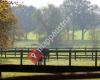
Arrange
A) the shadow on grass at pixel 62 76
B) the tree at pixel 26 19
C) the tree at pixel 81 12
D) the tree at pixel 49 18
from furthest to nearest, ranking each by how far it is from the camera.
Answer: the tree at pixel 81 12 < the tree at pixel 26 19 < the tree at pixel 49 18 < the shadow on grass at pixel 62 76

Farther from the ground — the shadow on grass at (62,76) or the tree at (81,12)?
the tree at (81,12)

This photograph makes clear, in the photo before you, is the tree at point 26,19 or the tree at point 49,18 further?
the tree at point 26,19

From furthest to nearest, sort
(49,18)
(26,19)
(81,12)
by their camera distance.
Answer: (81,12) < (26,19) < (49,18)

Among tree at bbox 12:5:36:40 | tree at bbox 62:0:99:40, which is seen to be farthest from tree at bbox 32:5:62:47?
tree at bbox 62:0:99:40

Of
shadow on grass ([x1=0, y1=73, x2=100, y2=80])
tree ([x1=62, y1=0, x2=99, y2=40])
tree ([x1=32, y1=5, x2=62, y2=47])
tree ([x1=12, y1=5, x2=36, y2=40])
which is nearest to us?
shadow on grass ([x1=0, y1=73, x2=100, y2=80])

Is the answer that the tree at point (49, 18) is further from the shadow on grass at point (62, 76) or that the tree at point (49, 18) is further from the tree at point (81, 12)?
the shadow on grass at point (62, 76)

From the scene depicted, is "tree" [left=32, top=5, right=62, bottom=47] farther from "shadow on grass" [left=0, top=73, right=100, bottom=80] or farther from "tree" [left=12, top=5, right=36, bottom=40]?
"shadow on grass" [left=0, top=73, right=100, bottom=80]

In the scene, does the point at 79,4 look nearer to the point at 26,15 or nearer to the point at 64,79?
the point at 26,15

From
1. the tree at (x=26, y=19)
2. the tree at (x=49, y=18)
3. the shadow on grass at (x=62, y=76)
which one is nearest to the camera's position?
the shadow on grass at (x=62, y=76)

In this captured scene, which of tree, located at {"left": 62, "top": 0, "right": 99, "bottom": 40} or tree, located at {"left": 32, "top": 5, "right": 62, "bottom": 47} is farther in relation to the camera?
tree, located at {"left": 62, "top": 0, "right": 99, "bottom": 40}

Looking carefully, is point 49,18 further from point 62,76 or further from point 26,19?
point 62,76

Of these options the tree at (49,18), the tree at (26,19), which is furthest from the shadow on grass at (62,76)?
the tree at (26,19)

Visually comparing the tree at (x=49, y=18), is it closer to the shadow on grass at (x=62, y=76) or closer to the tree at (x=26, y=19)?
the tree at (x=26, y=19)

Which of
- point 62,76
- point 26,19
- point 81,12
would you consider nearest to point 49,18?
point 26,19
